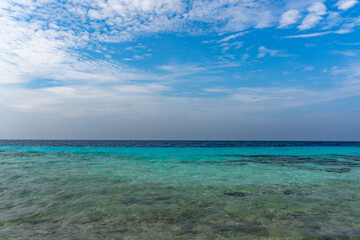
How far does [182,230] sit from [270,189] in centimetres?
700

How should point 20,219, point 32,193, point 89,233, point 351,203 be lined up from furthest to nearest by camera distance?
point 32,193, point 351,203, point 20,219, point 89,233

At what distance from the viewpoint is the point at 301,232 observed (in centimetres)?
611

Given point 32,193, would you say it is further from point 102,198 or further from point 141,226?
point 141,226

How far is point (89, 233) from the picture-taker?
5891mm

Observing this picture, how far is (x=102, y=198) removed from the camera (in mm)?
9336

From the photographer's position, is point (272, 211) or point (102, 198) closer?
point (272, 211)

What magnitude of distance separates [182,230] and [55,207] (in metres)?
4.85

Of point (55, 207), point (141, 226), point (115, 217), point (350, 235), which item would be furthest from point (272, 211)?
point (55, 207)

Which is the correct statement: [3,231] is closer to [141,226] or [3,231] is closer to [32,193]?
[141,226]

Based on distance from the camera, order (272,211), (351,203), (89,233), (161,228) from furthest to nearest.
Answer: (351,203) → (272,211) → (161,228) → (89,233)

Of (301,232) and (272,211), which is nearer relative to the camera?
(301,232)

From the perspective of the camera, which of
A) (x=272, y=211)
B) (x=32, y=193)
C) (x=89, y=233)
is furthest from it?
(x=32, y=193)

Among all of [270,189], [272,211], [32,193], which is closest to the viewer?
[272,211]

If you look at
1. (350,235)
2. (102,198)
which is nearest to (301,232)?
(350,235)
